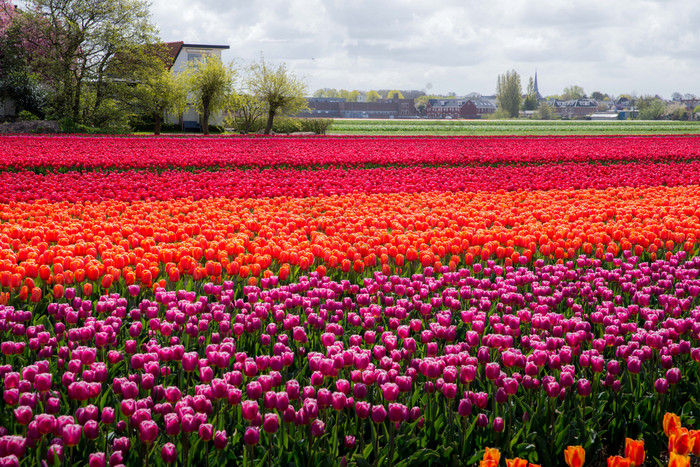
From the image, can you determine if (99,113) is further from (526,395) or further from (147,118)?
(526,395)

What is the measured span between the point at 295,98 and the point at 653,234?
41475 mm

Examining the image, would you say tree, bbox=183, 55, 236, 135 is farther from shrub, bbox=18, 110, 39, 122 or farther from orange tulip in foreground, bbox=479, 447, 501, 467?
orange tulip in foreground, bbox=479, 447, 501, 467

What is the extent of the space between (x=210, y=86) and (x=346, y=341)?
4231 centimetres

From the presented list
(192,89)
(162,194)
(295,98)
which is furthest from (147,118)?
(162,194)

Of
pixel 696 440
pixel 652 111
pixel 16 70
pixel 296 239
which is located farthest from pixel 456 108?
pixel 696 440

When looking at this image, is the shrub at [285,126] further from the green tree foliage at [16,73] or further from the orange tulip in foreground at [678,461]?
the orange tulip in foreground at [678,461]

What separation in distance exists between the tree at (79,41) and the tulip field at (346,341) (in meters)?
36.1

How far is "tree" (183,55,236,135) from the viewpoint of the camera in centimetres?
4356

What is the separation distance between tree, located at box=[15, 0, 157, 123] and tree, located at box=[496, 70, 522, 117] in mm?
107377

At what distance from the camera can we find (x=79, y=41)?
40906 millimetres

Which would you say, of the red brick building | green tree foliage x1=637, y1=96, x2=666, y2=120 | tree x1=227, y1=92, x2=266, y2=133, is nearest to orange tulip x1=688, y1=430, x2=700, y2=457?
tree x1=227, y1=92, x2=266, y2=133

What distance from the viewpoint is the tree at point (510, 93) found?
5468 inches

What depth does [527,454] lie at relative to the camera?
2867 millimetres

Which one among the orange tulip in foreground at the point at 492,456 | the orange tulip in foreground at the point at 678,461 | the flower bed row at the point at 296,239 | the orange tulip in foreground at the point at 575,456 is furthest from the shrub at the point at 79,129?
the orange tulip in foreground at the point at 678,461
